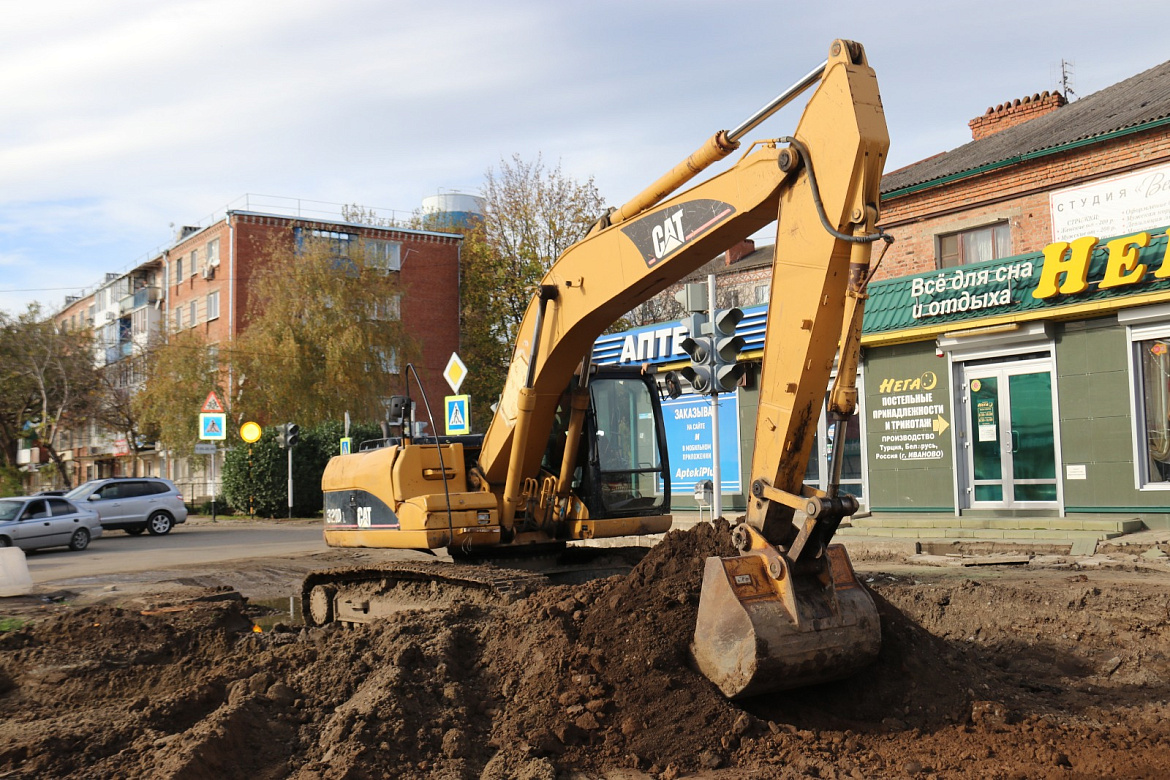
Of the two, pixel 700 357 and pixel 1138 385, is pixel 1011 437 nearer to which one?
pixel 1138 385

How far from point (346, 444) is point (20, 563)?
4.71 m

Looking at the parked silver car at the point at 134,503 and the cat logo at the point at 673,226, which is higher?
the cat logo at the point at 673,226

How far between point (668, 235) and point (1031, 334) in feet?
A: 41.7

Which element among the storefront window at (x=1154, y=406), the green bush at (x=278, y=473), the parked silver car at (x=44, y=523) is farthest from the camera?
the green bush at (x=278, y=473)

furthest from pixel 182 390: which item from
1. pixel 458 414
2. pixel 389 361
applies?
pixel 458 414

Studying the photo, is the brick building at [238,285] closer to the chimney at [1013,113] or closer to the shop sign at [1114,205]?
the chimney at [1013,113]

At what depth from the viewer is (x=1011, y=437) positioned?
17.9 meters

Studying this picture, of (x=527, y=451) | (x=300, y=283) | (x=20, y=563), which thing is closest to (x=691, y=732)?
(x=527, y=451)

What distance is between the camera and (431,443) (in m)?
9.24

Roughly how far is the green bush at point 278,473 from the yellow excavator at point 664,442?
77.5 ft

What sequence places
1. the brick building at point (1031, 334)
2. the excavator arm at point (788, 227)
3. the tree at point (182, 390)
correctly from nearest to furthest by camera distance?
the excavator arm at point (788, 227)
the brick building at point (1031, 334)
the tree at point (182, 390)

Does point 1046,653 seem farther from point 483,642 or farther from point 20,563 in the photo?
point 20,563

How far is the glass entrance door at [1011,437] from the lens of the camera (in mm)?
17406

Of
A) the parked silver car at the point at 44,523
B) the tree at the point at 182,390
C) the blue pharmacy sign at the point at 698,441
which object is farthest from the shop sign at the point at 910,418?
the tree at the point at 182,390
